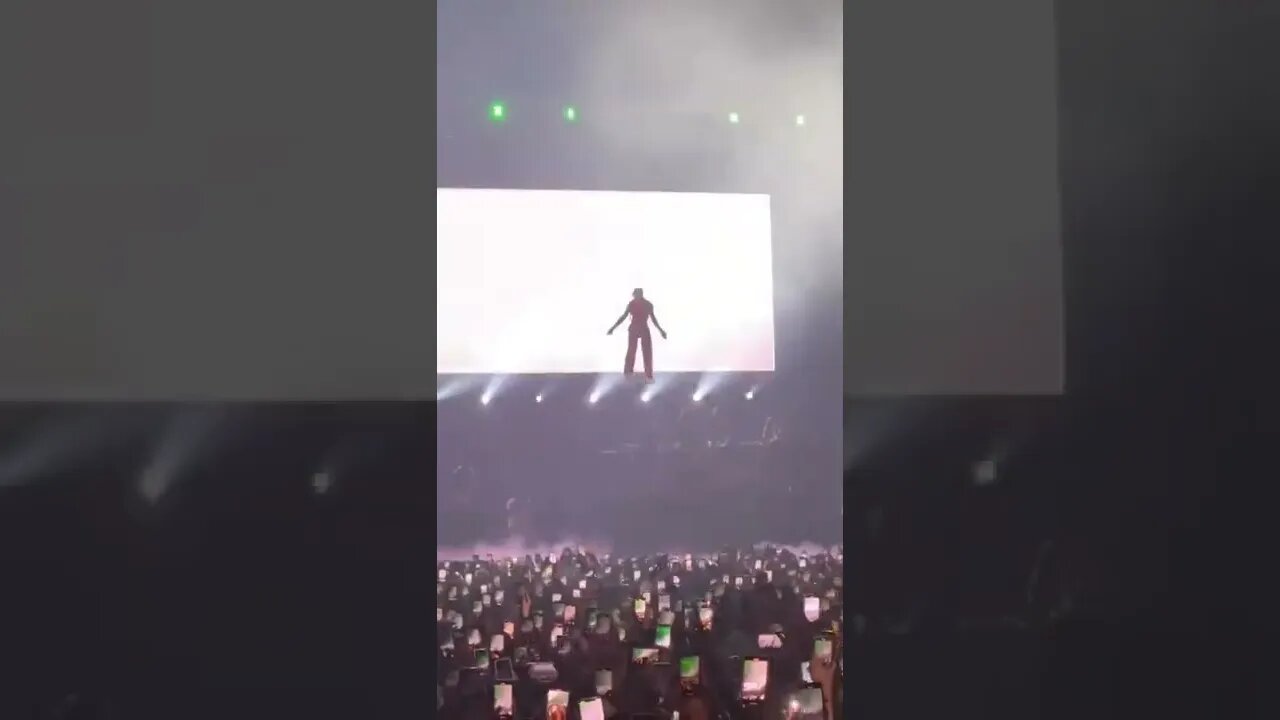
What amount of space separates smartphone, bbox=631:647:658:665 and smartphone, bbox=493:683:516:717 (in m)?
0.21

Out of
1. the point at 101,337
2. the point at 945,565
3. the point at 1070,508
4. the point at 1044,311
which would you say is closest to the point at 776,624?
the point at 945,565

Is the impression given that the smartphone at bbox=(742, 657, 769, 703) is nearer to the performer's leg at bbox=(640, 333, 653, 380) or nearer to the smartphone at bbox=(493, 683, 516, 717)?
the smartphone at bbox=(493, 683, 516, 717)

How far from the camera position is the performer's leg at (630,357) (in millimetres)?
1666

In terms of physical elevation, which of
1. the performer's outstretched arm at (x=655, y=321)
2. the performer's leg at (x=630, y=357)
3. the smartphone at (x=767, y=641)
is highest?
the performer's outstretched arm at (x=655, y=321)

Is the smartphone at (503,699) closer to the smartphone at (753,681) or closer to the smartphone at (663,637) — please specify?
the smartphone at (663,637)

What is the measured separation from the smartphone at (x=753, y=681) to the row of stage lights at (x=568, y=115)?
0.92 metres

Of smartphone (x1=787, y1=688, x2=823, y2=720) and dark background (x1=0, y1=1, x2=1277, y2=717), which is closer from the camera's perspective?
dark background (x1=0, y1=1, x2=1277, y2=717)

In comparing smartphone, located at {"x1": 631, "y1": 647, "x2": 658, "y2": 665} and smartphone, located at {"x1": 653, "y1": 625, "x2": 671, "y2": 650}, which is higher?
smartphone, located at {"x1": 653, "y1": 625, "x2": 671, "y2": 650}

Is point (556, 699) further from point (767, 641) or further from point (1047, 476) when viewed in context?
point (1047, 476)

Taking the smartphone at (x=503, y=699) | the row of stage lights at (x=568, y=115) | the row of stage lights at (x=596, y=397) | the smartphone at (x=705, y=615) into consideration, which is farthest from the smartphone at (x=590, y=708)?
the row of stage lights at (x=568, y=115)

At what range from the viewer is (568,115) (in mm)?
1649

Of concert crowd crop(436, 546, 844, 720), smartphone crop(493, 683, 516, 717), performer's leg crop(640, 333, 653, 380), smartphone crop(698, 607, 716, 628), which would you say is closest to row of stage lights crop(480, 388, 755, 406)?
performer's leg crop(640, 333, 653, 380)

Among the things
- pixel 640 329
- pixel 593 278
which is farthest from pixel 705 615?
pixel 593 278

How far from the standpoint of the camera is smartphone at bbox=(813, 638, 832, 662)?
172cm
